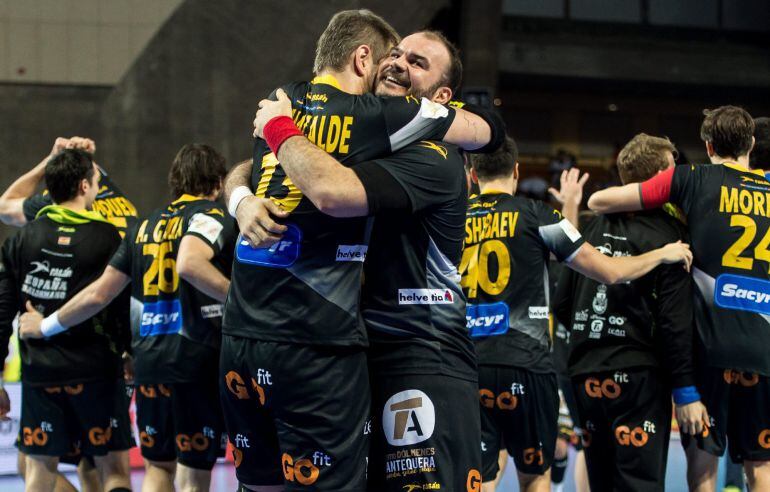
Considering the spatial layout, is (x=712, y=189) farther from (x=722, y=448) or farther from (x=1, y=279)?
(x=1, y=279)

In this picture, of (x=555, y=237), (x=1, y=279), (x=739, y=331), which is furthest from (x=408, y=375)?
(x=1, y=279)

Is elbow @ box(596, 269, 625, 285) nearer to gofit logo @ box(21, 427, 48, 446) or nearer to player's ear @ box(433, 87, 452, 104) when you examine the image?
player's ear @ box(433, 87, 452, 104)

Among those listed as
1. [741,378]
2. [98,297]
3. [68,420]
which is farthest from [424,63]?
[68,420]

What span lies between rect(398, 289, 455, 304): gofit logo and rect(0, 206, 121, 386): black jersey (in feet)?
9.93

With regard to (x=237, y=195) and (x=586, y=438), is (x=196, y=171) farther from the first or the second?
(x=586, y=438)

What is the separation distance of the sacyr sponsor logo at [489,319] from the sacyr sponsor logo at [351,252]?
6.80ft

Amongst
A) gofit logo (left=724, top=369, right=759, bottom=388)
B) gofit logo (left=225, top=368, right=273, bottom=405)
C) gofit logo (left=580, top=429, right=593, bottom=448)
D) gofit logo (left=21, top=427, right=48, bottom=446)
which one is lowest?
gofit logo (left=21, top=427, right=48, bottom=446)

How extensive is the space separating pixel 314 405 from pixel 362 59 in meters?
1.14

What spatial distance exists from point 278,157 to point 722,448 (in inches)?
116

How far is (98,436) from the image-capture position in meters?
5.43

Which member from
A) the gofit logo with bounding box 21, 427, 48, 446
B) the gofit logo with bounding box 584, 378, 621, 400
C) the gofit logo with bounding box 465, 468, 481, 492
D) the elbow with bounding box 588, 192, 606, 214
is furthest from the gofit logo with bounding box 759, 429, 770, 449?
the gofit logo with bounding box 21, 427, 48, 446

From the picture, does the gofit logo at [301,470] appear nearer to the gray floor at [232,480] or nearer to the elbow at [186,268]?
the elbow at [186,268]

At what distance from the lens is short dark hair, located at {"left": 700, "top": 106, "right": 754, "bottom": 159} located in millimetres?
4652

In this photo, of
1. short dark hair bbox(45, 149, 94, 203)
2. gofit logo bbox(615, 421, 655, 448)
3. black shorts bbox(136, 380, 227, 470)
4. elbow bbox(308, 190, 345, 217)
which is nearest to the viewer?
elbow bbox(308, 190, 345, 217)
